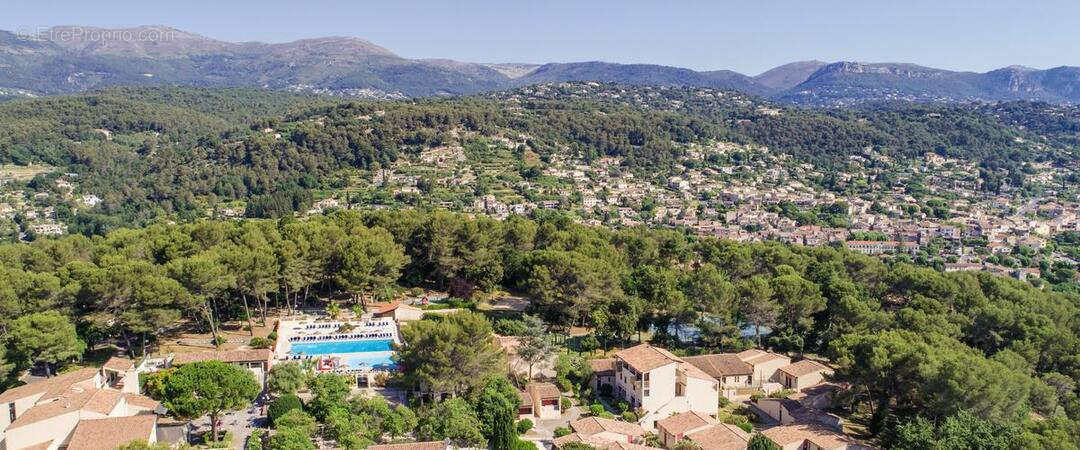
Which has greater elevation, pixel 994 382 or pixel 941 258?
pixel 994 382

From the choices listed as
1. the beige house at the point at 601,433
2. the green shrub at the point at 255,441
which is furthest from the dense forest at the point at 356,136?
the beige house at the point at 601,433

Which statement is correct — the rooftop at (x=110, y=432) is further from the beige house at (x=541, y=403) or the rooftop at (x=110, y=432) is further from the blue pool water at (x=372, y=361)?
the beige house at (x=541, y=403)

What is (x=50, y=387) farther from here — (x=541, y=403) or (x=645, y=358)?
(x=645, y=358)

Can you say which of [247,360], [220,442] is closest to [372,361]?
[247,360]

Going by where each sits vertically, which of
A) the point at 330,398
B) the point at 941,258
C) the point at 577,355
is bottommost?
the point at 941,258

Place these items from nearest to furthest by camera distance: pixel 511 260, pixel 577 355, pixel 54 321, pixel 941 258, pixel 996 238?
pixel 54 321, pixel 577 355, pixel 511 260, pixel 941 258, pixel 996 238

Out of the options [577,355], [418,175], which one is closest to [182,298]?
[577,355]

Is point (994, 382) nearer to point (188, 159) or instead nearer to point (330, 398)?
point (330, 398)
